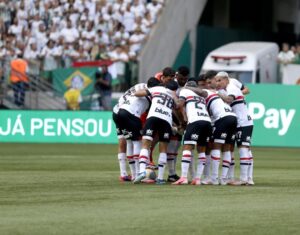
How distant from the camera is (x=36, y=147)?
33.4 metres

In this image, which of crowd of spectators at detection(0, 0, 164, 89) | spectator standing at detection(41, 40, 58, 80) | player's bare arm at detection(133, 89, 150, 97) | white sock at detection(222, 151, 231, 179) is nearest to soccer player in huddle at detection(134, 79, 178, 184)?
player's bare arm at detection(133, 89, 150, 97)

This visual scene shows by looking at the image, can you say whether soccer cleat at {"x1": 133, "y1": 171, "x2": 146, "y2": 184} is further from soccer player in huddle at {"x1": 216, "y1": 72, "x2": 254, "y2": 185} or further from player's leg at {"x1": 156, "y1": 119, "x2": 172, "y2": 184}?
soccer player in huddle at {"x1": 216, "y1": 72, "x2": 254, "y2": 185}

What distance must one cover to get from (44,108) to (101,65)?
2448 mm

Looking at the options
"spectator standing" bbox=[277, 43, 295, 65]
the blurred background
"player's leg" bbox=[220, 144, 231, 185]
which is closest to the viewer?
"player's leg" bbox=[220, 144, 231, 185]

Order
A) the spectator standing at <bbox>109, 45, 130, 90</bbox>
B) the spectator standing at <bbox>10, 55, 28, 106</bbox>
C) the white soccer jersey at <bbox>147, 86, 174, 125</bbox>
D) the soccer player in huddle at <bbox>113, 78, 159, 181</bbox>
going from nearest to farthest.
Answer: the white soccer jersey at <bbox>147, 86, 174, 125</bbox>, the soccer player in huddle at <bbox>113, 78, 159, 181</bbox>, the spectator standing at <bbox>10, 55, 28, 106</bbox>, the spectator standing at <bbox>109, 45, 130, 90</bbox>

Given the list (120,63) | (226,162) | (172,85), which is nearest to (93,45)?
(120,63)

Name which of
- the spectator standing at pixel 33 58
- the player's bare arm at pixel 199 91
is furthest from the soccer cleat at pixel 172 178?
the spectator standing at pixel 33 58

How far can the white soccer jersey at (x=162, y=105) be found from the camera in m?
19.3

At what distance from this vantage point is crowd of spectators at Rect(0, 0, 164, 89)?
135 ft

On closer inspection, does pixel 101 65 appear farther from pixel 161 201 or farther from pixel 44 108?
pixel 161 201

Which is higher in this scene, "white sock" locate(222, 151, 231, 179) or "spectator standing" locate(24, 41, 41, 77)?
"spectator standing" locate(24, 41, 41, 77)

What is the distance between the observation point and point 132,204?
50.8ft

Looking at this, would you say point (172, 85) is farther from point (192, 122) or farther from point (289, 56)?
point (289, 56)

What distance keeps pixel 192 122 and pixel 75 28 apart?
A: 924 inches
